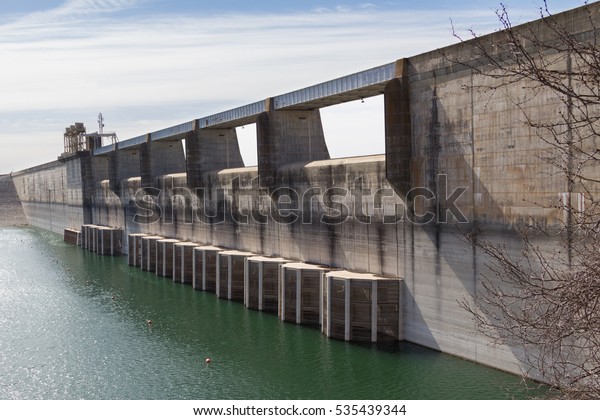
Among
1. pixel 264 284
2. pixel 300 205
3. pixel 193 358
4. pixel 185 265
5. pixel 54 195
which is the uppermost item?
pixel 54 195

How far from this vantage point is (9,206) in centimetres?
15738

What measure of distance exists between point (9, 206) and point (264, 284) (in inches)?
5330

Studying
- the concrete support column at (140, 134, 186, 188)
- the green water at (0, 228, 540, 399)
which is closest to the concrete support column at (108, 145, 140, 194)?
the concrete support column at (140, 134, 186, 188)

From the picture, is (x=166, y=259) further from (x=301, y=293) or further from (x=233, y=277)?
(x=301, y=293)

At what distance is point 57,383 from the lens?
28.5m

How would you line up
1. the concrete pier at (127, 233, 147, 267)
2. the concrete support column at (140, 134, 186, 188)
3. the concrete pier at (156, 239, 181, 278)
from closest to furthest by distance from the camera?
the concrete pier at (156, 239, 181, 278) → the concrete pier at (127, 233, 147, 267) → the concrete support column at (140, 134, 186, 188)

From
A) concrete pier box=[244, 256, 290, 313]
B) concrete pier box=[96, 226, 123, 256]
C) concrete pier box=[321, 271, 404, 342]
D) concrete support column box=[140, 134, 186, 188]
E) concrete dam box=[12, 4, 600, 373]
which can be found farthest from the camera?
concrete pier box=[96, 226, 123, 256]

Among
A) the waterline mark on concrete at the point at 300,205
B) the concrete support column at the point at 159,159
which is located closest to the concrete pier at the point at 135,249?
the waterline mark on concrete at the point at 300,205

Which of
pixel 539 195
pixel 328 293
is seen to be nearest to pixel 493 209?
pixel 539 195

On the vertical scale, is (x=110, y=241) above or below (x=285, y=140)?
below

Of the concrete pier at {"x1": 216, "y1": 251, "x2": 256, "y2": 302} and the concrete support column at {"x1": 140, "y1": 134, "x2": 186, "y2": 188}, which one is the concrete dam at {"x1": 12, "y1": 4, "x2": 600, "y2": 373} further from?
the concrete support column at {"x1": 140, "y1": 134, "x2": 186, "y2": 188}

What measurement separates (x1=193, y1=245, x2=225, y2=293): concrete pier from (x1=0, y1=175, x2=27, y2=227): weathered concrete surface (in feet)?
361

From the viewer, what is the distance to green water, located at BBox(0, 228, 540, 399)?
2647 centimetres

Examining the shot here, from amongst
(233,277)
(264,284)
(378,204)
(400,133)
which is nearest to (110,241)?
(233,277)
